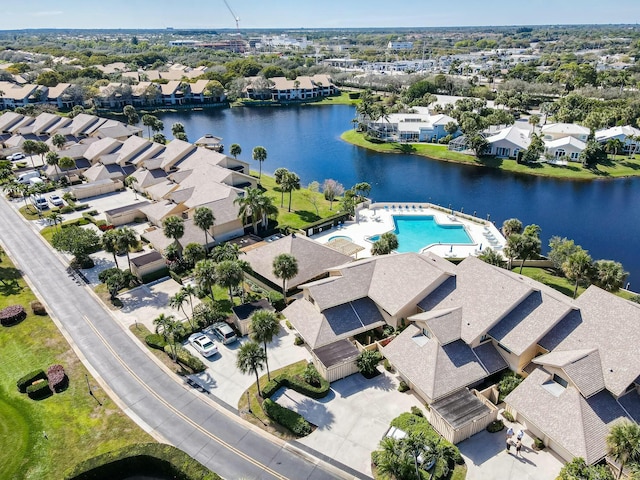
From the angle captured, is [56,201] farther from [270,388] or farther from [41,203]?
[270,388]

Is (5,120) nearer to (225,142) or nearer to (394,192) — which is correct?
(225,142)

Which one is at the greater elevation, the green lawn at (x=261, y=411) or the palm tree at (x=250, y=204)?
the palm tree at (x=250, y=204)

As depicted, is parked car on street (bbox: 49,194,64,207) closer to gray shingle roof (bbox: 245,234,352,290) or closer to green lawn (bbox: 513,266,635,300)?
gray shingle roof (bbox: 245,234,352,290)

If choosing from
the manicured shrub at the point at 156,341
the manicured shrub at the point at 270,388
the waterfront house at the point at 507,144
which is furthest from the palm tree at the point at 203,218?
the waterfront house at the point at 507,144

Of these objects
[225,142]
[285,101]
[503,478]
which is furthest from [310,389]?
[285,101]

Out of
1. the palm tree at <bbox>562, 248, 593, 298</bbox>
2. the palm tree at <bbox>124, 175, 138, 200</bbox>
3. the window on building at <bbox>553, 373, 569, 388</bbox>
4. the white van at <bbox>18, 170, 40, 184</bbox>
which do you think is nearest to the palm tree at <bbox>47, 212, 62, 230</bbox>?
the palm tree at <bbox>124, 175, 138, 200</bbox>

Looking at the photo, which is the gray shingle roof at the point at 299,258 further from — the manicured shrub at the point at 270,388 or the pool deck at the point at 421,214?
the manicured shrub at the point at 270,388
